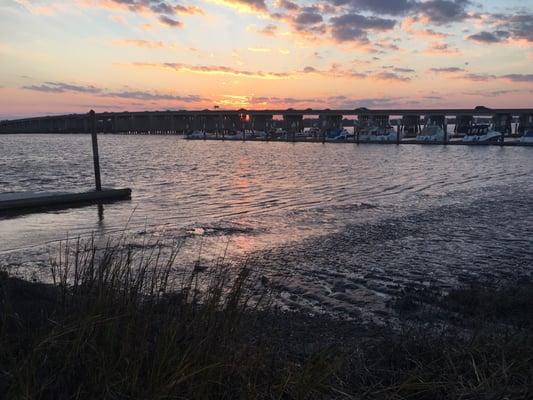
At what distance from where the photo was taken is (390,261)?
11906 mm

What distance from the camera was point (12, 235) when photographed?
14906mm

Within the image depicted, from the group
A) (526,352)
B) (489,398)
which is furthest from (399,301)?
(489,398)

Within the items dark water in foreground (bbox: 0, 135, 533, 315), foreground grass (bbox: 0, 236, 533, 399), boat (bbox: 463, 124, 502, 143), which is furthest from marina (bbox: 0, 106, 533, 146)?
foreground grass (bbox: 0, 236, 533, 399)

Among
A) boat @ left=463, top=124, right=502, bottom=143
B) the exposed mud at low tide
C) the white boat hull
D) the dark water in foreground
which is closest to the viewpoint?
the exposed mud at low tide

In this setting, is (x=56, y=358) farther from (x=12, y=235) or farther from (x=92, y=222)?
(x=92, y=222)

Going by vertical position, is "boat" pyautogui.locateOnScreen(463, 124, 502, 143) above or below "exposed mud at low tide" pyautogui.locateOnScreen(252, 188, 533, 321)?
above

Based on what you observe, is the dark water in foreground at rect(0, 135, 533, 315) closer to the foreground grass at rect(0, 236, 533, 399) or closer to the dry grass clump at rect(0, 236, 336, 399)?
the foreground grass at rect(0, 236, 533, 399)

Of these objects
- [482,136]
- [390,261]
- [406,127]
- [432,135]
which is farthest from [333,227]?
[406,127]

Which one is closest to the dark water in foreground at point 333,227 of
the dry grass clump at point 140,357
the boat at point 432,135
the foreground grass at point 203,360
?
the foreground grass at point 203,360

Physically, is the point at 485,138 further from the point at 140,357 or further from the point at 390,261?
the point at 140,357

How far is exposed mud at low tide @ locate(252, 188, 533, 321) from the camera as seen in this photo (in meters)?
9.22

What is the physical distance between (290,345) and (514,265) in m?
7.66

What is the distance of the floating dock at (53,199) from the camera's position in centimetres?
1931

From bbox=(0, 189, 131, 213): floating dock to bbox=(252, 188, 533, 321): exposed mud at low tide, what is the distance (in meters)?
12.1
